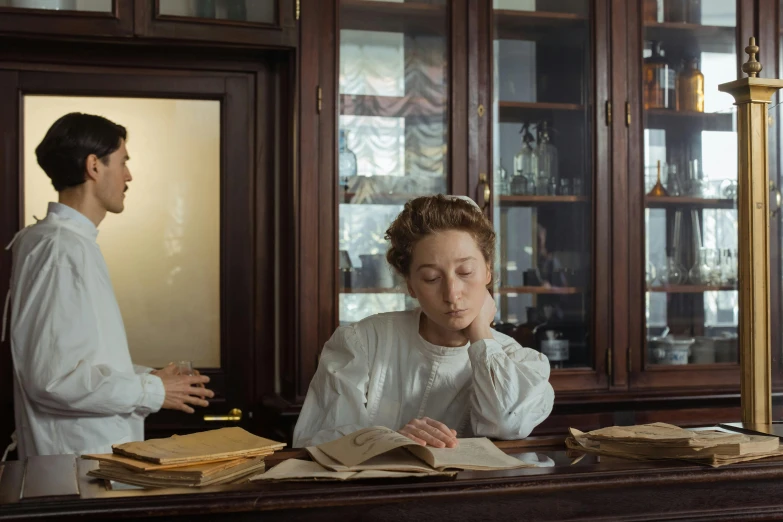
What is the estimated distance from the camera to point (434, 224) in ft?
6.48

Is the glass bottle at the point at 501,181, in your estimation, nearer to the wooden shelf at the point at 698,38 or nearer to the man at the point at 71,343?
the wooden shelf at the point at 698,38

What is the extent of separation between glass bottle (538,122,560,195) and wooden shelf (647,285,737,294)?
1.61 ft

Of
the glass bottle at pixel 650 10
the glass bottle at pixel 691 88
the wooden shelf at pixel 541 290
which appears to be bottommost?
the wooden shelf at pixel 541 290

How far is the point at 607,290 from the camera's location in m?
3.09

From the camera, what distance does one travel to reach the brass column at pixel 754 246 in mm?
1892

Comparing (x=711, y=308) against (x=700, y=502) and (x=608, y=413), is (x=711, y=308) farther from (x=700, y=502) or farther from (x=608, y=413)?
(x=700, y=502)

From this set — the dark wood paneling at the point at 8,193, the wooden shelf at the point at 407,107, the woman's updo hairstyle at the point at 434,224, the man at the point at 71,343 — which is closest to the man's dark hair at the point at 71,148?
the man at the point at 71,343

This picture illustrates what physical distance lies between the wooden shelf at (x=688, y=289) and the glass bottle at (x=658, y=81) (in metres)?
0.62

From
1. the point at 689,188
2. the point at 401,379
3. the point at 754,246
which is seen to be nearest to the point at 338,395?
the point at 401,379

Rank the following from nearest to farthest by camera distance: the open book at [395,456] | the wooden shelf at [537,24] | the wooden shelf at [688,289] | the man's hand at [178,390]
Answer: the open book at [395,456] < the man's hand at [178,390] < the wooden shelf at [537,24] < the wooden shelf at [688,289]

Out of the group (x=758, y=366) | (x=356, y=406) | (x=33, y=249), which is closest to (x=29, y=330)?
(x=33, y=249)

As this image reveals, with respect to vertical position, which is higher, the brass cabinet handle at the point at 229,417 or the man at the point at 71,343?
the man at the point at 71,343

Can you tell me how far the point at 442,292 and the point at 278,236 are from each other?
4.03 feet

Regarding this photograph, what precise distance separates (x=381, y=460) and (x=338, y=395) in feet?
2.17
